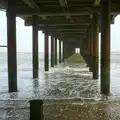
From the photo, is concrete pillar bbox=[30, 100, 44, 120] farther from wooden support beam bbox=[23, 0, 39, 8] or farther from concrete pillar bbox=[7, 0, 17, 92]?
wooden support beam bbox=[23, 0, 39, 8]

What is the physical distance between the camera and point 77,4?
10484 millimetres

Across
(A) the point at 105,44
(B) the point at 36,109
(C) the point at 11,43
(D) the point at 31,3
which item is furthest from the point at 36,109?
(D) the point at 31,3

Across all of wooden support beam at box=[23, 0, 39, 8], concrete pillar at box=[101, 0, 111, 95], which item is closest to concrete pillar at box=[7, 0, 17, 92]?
wooden support beam at box=[23, 0, 39, 8]

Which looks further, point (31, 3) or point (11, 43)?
point (31, 3)

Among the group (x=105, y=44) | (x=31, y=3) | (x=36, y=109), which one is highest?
(x=31, y=3)

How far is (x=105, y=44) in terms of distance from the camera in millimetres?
8414

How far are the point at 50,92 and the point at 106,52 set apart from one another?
257 centimetres

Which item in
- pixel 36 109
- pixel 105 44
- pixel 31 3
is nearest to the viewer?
pixel 36 109

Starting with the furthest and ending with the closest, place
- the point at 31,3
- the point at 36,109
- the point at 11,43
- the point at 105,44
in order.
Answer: the point at 31,3, the point at 11,43, the point at 105,44, the point at 36,109

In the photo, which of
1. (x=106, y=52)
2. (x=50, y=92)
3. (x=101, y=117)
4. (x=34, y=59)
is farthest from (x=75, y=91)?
(x=34, y=59)

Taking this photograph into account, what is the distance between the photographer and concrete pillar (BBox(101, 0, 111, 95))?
8.30 metres

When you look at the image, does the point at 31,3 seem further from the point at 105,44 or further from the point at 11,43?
the point at 105,44

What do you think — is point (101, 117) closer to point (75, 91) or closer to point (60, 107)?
point (60, 107)

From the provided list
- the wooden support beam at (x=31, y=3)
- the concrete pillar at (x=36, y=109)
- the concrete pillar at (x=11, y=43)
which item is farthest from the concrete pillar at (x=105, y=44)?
the concrete pillar at (x=36, y=109)
